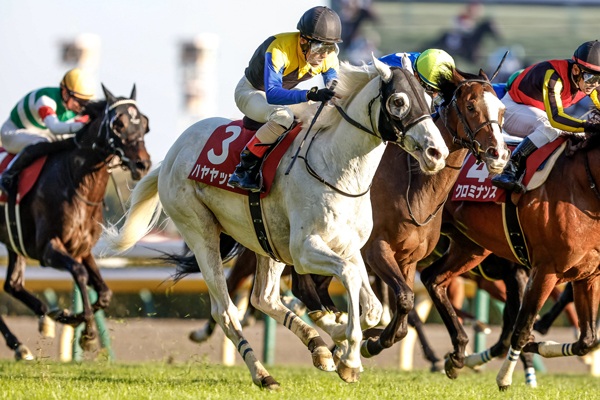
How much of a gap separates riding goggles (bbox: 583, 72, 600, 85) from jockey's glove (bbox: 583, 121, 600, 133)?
0.34m

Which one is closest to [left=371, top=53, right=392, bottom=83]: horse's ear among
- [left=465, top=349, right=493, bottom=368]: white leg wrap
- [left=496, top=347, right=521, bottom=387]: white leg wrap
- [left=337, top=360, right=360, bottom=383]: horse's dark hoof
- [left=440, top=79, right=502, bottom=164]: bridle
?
[left=440, top=79, right=502, bottom=164]: bridle

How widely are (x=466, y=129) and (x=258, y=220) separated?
1.46m

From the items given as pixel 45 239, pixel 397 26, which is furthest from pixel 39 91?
pixel 397 26

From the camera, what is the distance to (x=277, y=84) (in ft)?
15.3

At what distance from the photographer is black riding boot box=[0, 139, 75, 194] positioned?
296 inches

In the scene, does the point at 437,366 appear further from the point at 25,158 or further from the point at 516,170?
the point at 25,158

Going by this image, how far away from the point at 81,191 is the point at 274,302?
2.81 metres

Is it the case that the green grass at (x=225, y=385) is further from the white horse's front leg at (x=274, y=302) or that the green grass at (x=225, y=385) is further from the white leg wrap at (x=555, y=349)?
the white horse's front leg at (x=274, y=302)

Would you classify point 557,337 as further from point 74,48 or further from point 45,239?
point 74,48

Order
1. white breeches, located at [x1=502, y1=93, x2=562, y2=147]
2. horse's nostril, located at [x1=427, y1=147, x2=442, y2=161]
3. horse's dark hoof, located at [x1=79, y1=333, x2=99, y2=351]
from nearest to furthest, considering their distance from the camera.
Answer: horse's nostril, located at [x1=427, y1=147, x2=442, y2=161]
white breeches, located at [x1=502, y1=93, x2=562, y2=147]
horse's dark hoof, located at [x1=79, y1=333, x2=99, y2=351]

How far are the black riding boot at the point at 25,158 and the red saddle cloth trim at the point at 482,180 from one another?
3720mm

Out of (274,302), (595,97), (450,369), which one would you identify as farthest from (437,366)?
(595,97)

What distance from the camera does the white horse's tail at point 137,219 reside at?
6.19 meters

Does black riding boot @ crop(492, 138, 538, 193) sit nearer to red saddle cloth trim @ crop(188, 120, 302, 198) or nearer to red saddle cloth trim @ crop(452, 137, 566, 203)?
red saddle cloth trim @ crop(452, 137, 566, 203)
